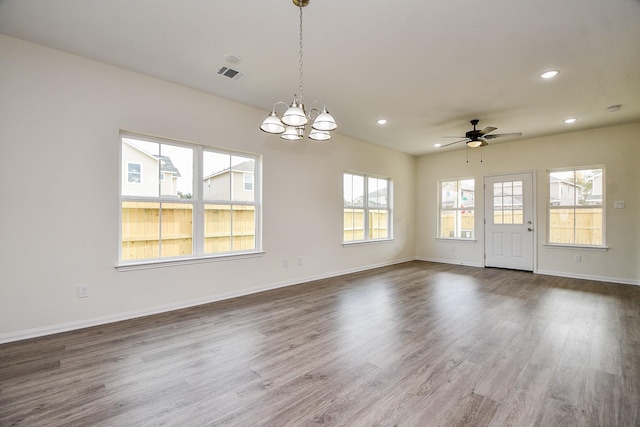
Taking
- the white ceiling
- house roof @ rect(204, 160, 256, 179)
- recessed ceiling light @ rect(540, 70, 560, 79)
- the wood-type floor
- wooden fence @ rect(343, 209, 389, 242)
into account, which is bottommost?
the wood-type floor

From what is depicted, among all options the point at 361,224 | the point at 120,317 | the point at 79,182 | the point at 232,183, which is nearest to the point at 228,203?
the point at 232,183

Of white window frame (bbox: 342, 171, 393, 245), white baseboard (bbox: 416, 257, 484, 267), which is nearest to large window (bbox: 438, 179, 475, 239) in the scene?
white baseboard (bbox: 416, 257, 484, 267)

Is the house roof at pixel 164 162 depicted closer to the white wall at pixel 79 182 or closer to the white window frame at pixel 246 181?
the white wall at pixel 79 182

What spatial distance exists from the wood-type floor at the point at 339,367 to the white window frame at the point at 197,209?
0.66m

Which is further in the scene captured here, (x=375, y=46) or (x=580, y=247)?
(x=580, y=247)

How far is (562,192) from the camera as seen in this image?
580cm

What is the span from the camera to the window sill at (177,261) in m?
3.36

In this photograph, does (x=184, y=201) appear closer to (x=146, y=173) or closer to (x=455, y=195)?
(x=146, y=173)

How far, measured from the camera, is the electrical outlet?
3.07m

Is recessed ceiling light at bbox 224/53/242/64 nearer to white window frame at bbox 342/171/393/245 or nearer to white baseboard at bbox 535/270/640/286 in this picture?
white window frame at bbox 342/171/393/245

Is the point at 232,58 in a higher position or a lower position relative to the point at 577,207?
higher

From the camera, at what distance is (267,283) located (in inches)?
183

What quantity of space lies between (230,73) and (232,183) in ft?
5.10

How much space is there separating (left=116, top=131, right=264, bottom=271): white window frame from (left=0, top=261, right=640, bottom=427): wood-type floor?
0.66 metres
